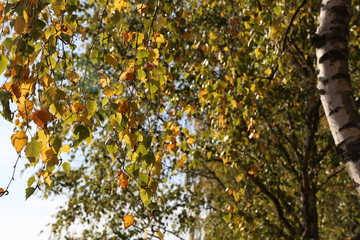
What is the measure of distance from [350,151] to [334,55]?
776 millimetres

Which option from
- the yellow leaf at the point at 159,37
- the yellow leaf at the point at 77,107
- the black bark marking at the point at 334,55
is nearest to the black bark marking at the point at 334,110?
the black bark marking at the point at 334,55

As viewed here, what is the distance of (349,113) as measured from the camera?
2715 millimetres

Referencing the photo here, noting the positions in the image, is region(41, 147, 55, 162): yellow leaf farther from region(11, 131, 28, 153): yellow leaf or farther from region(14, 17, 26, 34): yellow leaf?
region(14, 17, 26, 34): yellow leaf

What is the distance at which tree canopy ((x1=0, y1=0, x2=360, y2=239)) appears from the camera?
2240 millimetres

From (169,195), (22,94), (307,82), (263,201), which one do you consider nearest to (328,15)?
(22,94)

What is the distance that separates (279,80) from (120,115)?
4695 mm

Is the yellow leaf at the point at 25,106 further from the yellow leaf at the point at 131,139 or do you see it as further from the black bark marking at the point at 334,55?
the black bark marking at the point at 334,55

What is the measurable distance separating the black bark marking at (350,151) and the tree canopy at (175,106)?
119 cm

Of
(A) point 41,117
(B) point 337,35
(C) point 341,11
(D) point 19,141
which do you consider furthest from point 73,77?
(C) point 341,11

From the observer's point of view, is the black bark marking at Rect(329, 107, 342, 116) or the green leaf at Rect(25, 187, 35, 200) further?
the black bark marking at Rect(329, 107, 342, 116)

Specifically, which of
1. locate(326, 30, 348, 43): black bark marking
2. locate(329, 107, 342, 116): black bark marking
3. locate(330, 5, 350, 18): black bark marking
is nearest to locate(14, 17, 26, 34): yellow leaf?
locate(329, 107, 342, 116): black bark marking

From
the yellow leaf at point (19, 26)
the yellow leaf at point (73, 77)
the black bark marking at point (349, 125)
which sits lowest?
the black bark marking at point (349, 125)

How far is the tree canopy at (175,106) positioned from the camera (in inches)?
88.2

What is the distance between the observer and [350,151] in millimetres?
2555
